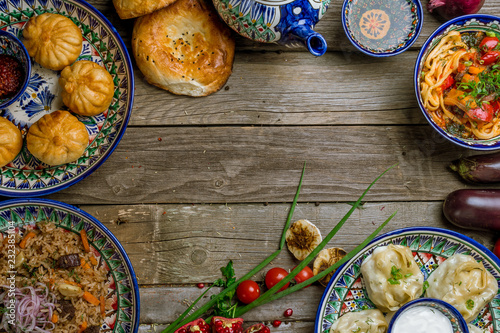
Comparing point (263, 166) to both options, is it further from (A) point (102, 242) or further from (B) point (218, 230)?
(A) point (102, 242)

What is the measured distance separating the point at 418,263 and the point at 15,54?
1990 mm

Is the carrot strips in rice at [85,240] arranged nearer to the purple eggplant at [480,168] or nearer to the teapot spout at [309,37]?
the teapot spout at [309,37]

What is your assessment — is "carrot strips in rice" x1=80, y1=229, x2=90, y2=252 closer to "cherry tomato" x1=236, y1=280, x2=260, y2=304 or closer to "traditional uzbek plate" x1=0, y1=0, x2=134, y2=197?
"traditional uzbek plate" x1=0, y1=0, x2=134, y2=197

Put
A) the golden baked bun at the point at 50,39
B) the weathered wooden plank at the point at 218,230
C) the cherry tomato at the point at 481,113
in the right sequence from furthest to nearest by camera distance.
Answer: the weathered wooden plank at the point at 218,230
the cherry tomato at the point at 481,113
the golden baked bun at the point at 50,39

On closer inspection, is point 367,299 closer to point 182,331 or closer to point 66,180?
point 182,331

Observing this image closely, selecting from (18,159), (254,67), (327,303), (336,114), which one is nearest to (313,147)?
(336,114)

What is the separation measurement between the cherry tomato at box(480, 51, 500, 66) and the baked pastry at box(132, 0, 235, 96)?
3.89 feet

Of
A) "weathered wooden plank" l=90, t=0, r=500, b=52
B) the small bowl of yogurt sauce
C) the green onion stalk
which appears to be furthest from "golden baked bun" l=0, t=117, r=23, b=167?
the small bowl of yogurt sauce

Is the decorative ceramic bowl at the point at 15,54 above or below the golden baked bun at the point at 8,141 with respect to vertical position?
above

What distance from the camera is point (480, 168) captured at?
185 centimetres

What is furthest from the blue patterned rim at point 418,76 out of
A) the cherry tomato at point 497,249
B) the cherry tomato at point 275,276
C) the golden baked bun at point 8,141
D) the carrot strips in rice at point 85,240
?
the golden baked bun at point 8,141

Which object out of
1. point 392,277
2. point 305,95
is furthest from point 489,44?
point 392,277

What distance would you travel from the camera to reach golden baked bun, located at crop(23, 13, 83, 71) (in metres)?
1.65

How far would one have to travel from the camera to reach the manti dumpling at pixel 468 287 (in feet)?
5.45
